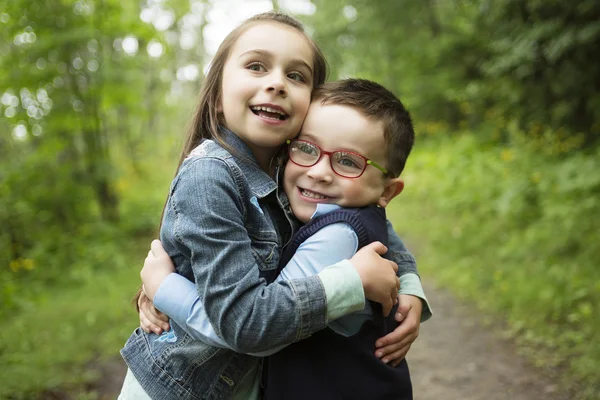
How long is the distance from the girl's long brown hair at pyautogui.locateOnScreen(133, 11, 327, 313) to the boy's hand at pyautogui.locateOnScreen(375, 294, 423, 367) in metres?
0.83

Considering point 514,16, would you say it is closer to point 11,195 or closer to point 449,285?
point 449,285

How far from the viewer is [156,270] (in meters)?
1.52

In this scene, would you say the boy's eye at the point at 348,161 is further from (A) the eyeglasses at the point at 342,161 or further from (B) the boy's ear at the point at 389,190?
(B) the boy's ear at the point at 389,190

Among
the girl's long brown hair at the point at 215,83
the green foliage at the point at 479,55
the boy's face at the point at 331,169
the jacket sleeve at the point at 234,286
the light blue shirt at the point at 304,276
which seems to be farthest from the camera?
the green foliage at the point at 479,55

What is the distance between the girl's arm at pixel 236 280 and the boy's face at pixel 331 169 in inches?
11.2

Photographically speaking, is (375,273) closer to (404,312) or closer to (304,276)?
(304,276)

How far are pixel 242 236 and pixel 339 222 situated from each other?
0.98ft

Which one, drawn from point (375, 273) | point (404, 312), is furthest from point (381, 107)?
point (404, 312)

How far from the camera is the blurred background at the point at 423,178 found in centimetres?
429

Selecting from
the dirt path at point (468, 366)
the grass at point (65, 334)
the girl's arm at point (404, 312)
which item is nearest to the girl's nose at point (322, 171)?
the girl's arm at point (404, 312)

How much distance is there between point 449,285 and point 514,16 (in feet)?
9.52

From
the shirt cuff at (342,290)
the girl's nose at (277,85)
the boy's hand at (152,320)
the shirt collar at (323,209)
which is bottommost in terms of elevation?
the boy's hand at (152,320)

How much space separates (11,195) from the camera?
20.9 ft

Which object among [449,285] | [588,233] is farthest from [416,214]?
[588,233]
